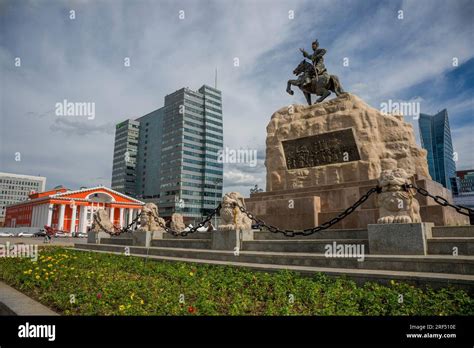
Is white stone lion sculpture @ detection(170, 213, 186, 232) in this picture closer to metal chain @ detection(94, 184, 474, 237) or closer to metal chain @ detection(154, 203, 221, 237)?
metal chain @ detection(94, 184, 474, 237)

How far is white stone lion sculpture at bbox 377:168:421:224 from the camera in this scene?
6543 mm

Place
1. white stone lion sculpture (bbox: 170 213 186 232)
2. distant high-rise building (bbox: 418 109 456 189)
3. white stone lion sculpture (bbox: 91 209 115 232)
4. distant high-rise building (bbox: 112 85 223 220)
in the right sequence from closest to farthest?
white stone lion sculpture (bbox: 170 213 186 232), white stone lion sculpture (bbox: 91 209 115 232), distant high-rise building (bbox: 112 85 223 220), distant high-rise building (bbox: 418 109 456 189)

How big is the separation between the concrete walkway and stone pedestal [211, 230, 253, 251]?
198 inches

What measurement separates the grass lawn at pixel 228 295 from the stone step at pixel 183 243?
2570 mm

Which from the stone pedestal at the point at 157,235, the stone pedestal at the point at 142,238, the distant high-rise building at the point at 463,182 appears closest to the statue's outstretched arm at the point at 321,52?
the stone pedestal at the point at 157,235

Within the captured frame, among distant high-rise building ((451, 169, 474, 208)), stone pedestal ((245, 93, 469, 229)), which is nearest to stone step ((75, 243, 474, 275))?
stone pedestal ((245, 93, 469, 229))

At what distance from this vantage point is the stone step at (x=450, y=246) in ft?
18.7

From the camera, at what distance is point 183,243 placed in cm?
1070

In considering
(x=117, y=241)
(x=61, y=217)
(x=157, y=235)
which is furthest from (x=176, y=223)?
(x=61, y=217)

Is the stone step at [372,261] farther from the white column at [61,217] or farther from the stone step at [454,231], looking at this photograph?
the white column at [61,217]

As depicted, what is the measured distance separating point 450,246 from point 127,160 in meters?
117
